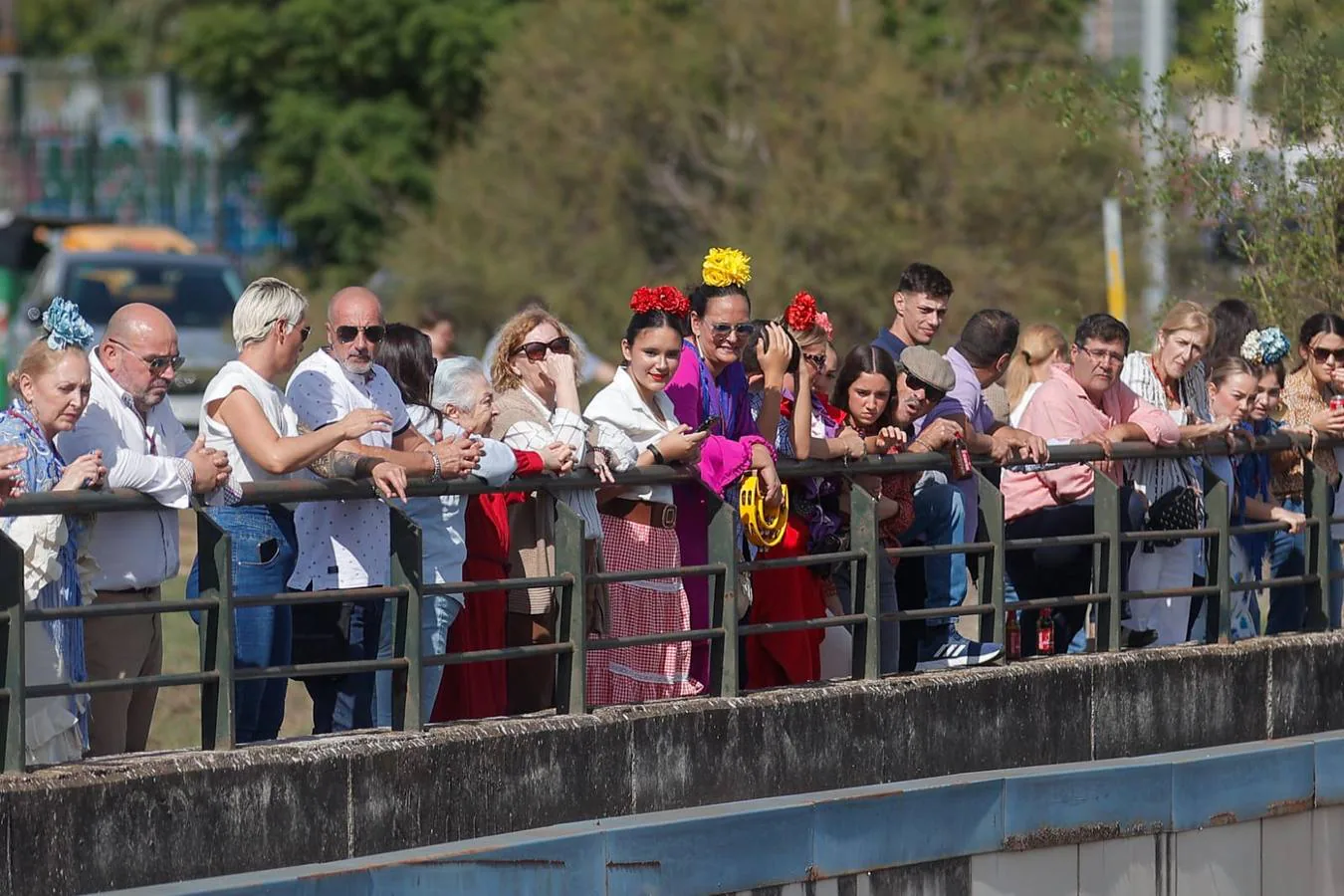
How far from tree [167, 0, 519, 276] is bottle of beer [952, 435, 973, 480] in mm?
31630

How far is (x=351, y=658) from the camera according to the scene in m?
7.77

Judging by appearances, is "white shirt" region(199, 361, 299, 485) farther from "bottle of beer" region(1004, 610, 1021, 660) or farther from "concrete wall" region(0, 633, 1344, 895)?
"bottle of beer" region(1004, 610, 1021, 660)

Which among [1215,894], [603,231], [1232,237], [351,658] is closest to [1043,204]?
[603,231]

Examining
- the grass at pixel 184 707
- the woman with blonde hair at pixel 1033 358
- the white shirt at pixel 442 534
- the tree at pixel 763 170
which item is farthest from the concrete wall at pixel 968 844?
the tree at pixel 763 170

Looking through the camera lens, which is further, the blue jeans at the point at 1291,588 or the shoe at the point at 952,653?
the blue jeans at the point at 1291,588

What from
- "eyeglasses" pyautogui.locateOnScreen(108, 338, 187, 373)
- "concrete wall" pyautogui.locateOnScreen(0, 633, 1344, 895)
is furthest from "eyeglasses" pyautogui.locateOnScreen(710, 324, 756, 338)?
"eyeglasses" pyautogui.locateOnScreen(108, 338, 187, 373)

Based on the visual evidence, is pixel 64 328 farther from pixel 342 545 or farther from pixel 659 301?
pixel 659 301

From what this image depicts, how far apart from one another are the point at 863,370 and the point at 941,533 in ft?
2.24

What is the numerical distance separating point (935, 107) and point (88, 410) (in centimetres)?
2047

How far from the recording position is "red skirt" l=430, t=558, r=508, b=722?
798 centimetres

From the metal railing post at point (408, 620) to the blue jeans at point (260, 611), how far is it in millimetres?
331

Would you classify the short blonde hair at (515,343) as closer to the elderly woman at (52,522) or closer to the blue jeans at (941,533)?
the blue jeans at (941,533)

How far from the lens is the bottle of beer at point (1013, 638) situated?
9281mm

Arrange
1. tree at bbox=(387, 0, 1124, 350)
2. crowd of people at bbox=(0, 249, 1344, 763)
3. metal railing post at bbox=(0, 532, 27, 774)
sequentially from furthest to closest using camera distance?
tree at bbox=(387, 0, 1124, 350) < crowd of people at bbox=(0, 249, 1344, 763) < metal railing post at bbox=(0, 532, 27, 774)
